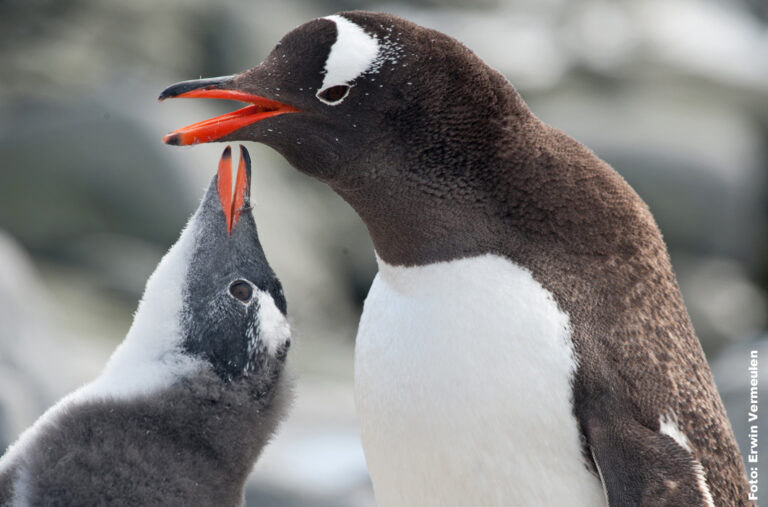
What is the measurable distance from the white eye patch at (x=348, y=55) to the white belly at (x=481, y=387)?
320 mm

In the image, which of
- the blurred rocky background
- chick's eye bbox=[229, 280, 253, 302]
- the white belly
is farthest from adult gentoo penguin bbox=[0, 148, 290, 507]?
the blurred rocky background

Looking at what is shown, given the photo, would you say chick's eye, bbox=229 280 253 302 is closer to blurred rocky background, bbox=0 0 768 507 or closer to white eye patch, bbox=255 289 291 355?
white eye patch, bbox=255 289 291 355

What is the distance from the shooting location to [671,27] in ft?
20.9

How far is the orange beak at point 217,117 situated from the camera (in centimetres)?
150

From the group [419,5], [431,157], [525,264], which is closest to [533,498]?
[525,264]

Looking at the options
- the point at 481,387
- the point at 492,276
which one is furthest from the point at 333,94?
the point at 481,387

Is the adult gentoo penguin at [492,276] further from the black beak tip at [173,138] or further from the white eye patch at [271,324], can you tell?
the white eye patch at [271,324]

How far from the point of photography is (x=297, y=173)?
5.87 metres

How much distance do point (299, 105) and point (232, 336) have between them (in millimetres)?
454

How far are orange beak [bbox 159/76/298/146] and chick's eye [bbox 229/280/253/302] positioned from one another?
1.21 feet

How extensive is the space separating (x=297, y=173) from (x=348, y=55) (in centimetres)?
439

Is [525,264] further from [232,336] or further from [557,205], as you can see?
[232,336]

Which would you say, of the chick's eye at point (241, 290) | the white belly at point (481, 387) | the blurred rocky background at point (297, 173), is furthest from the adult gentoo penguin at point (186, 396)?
the blurred rocky background at point (297, 173)

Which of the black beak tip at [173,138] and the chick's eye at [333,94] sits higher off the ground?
the chick's eye at [333,94]
